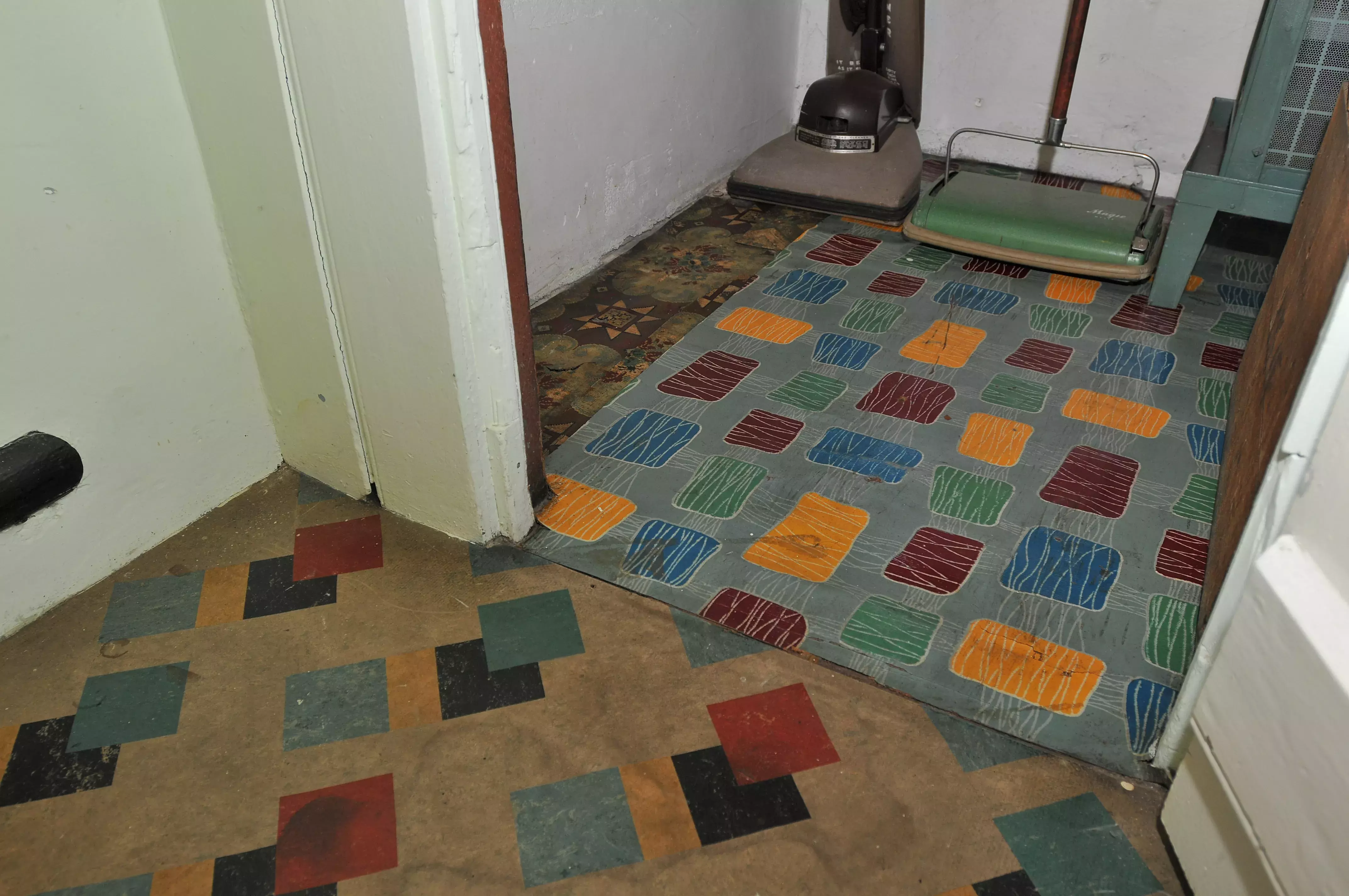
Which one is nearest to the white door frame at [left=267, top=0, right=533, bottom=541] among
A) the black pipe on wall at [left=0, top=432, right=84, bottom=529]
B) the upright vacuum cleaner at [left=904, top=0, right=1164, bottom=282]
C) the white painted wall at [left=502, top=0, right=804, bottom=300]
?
the black pipe on wall at [left=0, top=432, right=84, bottom=529]

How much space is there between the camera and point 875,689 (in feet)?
4.92

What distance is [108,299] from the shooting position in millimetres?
1576

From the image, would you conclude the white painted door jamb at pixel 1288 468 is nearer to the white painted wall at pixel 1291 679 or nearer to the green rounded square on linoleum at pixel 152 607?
the white painted wall at pixel 1291 679

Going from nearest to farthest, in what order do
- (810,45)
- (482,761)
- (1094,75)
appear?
(482,761)
(1094,75)
(810,45)

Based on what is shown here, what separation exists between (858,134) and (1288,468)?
7.81ft

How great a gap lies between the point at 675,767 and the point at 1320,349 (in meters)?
0.97

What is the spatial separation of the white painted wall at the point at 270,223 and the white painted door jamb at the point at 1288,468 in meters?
1.44

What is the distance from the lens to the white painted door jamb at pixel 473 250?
4.33ft

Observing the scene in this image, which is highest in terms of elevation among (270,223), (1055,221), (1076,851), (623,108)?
(270,223)

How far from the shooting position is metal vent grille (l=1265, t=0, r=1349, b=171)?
215cm

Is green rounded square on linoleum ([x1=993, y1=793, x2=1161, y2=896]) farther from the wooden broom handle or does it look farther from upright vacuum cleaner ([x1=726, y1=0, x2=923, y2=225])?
the wooden broom handle

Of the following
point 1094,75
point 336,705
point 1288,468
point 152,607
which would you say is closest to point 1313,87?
point 1094,75

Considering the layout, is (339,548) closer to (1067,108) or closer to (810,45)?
(1067,108)

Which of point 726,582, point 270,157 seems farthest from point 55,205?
point 726,582
